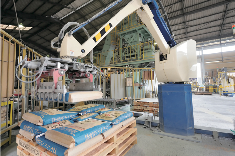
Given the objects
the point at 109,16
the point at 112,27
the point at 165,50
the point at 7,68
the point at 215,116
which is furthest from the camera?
the point at 109,16

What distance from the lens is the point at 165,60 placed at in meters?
3.63

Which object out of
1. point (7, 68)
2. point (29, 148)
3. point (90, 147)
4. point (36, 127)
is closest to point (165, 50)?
point (90, 147)

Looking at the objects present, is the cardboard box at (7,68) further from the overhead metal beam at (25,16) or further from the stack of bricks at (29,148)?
the overhead metal beam at (25,16)

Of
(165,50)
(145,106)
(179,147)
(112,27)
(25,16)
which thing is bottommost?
(179,147)

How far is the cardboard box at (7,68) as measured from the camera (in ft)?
9.71

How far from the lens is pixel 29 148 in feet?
6.55

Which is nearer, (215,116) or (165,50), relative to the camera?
(165,50)

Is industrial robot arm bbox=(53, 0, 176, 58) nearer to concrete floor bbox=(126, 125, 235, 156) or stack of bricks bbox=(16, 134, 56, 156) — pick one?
stack of bricks bbox=(16, 134, 56, 156)

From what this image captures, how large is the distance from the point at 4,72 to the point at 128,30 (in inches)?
369

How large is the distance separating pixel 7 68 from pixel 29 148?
230 centimetres

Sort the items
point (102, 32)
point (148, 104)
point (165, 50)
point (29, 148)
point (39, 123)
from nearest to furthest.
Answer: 1. point (29, 148)
2. point (39, 123)
3. point (102, 32)
4. point (165, 50)
5. point (148, 104)

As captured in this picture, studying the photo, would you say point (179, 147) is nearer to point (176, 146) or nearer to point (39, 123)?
point (176, 146)

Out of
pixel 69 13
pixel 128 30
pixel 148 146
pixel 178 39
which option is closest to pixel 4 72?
pixel 148 146

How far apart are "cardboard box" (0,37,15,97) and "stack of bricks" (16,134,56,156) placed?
153 centimetres
